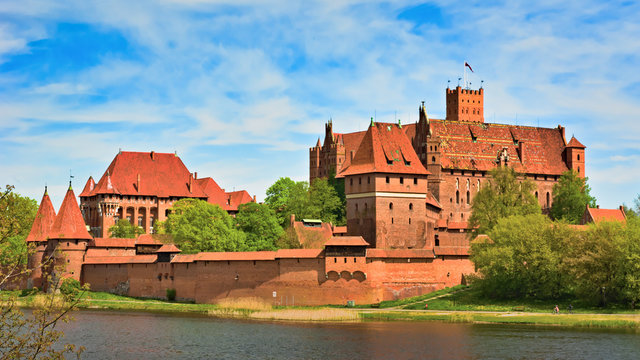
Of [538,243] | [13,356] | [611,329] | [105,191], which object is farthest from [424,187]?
[13,356]

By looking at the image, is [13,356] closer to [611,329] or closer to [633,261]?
[611,329]

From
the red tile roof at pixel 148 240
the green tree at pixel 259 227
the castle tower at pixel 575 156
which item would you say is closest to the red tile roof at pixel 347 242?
the green tree at pixel 259 227

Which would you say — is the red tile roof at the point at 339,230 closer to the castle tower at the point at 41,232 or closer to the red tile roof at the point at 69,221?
the red tile roof at the point at 69,221

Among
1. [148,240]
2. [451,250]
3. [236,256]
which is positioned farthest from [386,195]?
[148,240]

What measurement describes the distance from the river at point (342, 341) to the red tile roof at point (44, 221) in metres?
20.6

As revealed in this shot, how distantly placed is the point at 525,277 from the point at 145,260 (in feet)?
92.5

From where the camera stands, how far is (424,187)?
60.8m

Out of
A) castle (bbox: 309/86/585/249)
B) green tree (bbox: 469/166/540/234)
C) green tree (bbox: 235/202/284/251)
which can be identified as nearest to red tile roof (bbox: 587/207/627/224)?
castle (bbox: 309/86/585/249)

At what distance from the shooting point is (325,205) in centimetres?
8312

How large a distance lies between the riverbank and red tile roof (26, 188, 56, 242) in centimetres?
808

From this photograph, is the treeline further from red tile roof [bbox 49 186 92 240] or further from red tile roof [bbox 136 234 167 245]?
red tile roof [bbox 49 186 92 240]

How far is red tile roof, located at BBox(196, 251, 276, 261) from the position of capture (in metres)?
55.7

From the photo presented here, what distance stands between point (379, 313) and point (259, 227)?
2262 cm

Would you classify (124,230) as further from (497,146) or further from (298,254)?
(497,146)
